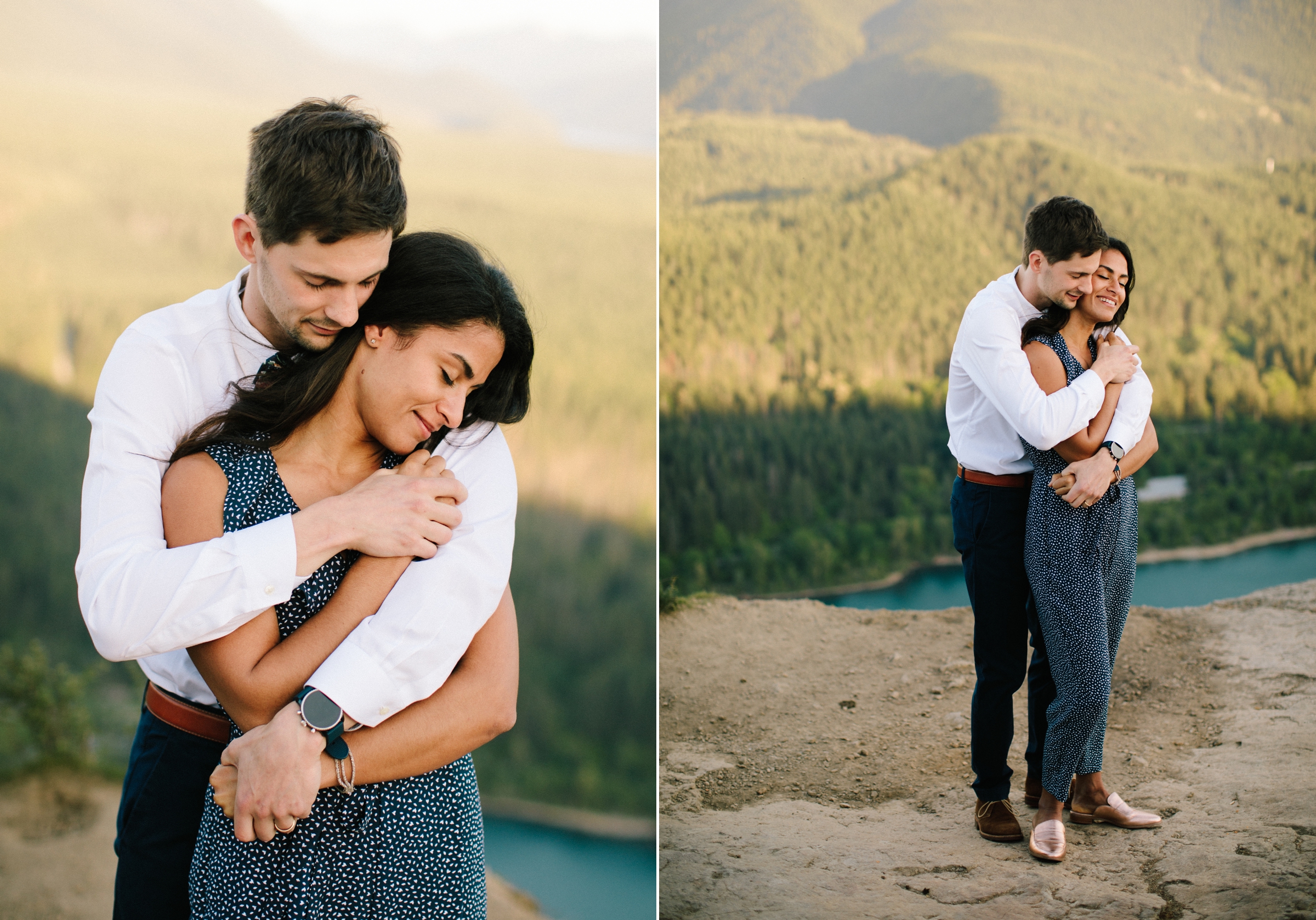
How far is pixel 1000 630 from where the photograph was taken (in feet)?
8.58

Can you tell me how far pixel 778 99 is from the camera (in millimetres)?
→ 3277

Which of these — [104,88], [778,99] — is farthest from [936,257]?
[104,88]

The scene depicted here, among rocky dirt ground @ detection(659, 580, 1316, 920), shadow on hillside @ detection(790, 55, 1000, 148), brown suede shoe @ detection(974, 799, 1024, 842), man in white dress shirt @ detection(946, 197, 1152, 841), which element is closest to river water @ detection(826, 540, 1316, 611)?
rocky dirt ground @ detection(659, 580, 1316, 920)

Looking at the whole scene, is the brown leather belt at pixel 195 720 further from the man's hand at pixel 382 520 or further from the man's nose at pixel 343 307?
the man's nose at pixel 343 307

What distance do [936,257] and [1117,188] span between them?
573mm

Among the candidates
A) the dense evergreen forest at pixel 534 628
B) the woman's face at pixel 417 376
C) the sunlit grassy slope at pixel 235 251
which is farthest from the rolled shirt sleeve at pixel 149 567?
the dense evergreen forest at pixel 534 628

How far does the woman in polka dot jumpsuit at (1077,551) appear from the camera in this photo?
2.49 meters

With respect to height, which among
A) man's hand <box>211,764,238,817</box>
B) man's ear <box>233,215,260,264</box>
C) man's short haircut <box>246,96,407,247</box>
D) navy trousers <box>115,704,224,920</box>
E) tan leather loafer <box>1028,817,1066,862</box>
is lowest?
tan leather loafer <box>1028,817,1066,862</box>

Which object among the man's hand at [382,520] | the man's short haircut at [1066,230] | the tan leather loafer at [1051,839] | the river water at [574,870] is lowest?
the river water at [574,870]

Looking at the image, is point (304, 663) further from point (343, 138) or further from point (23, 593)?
point (23, 593)

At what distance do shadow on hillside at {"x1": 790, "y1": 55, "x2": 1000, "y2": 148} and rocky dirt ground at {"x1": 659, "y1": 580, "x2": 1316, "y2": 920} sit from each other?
1.59 metres

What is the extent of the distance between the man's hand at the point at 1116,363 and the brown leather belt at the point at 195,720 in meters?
2.09

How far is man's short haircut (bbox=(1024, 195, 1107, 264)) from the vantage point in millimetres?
2512

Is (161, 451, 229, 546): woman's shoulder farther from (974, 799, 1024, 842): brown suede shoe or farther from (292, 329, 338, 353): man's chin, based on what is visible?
(974, 799, 1024, 842): brown suede shoe
